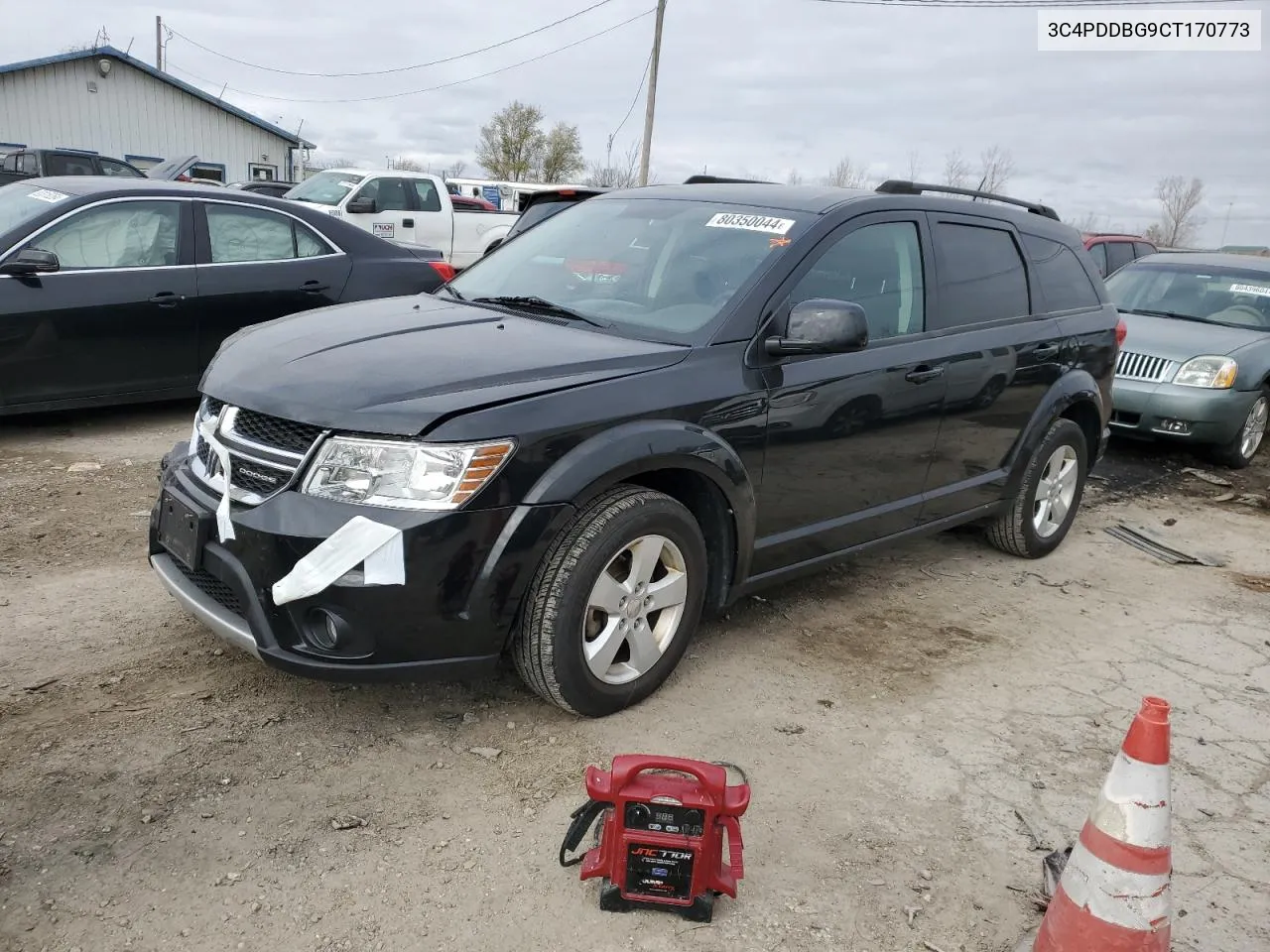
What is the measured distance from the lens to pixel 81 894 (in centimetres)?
240

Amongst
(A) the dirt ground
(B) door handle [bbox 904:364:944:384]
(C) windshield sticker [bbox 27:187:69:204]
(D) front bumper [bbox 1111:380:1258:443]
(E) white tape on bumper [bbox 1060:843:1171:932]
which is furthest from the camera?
(D) front bumper [bbox 1111:380:1258:443]

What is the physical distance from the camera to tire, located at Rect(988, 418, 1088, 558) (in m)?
5.05

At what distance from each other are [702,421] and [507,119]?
2030 inches

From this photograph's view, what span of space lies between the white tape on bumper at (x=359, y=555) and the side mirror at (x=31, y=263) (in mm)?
4094

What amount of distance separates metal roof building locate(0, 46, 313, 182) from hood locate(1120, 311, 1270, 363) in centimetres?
2820

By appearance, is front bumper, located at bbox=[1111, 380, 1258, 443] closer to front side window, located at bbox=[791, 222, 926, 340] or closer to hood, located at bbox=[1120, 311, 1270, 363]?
hood, located at bbox=[1120, 311, 1270, 363]

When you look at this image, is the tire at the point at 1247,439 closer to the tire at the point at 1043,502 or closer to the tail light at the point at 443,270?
the tire at the point at 1043,502

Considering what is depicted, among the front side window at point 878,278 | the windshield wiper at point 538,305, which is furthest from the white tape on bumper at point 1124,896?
the windshield wiper at point 538,305

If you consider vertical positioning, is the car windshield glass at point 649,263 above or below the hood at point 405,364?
above

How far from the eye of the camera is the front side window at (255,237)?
259 inches

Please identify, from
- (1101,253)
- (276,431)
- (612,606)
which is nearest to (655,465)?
(612,606)

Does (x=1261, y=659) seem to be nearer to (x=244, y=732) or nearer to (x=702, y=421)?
(x=702, y=421)

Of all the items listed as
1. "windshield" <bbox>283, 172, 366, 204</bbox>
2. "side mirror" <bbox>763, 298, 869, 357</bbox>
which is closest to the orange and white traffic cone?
"side mirror" <bbox>763, 298, 869, 357</bbox>

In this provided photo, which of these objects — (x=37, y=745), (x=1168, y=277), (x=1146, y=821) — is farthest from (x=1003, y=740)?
(x=1168, y=277)
